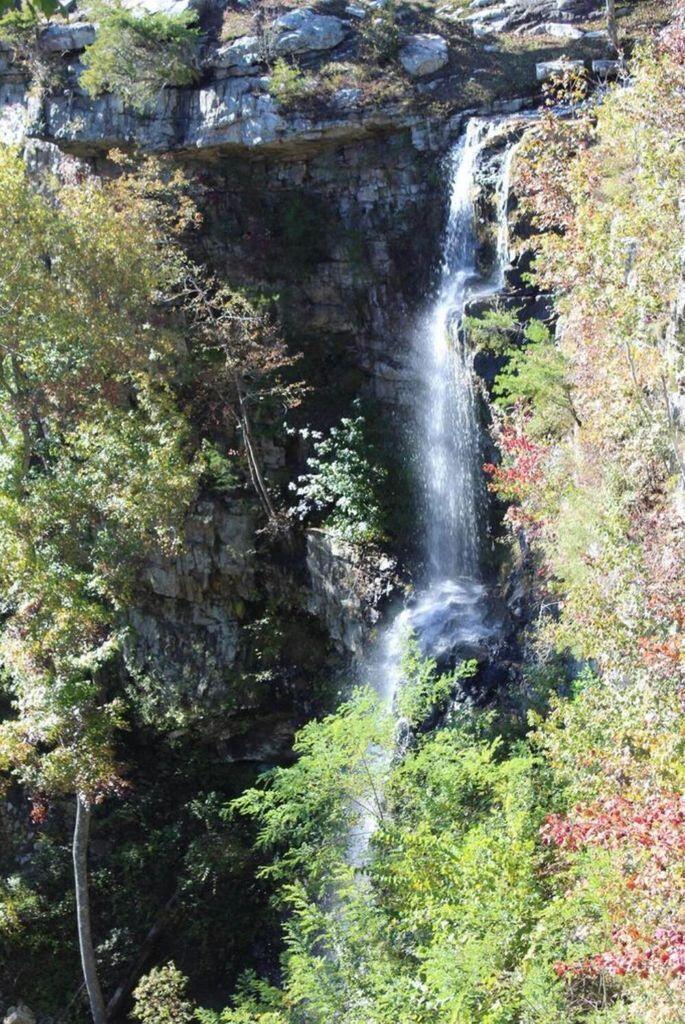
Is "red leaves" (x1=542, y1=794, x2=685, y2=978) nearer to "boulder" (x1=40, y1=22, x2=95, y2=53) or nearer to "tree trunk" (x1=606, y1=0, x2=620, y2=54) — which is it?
"tree trunk" (x1=606, y1=0, x2=620, y2=54)

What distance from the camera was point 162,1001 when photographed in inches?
442

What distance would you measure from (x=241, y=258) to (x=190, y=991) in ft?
40.1

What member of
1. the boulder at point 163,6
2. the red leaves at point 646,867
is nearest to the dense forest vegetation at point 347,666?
the red leaves at point 646,867

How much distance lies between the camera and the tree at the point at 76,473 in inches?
433

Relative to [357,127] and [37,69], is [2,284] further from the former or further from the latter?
[37,69]

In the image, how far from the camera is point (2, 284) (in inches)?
475

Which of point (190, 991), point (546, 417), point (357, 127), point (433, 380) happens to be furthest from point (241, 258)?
point (190, 991)

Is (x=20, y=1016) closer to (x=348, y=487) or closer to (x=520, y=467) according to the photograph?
(x=348, y=487)

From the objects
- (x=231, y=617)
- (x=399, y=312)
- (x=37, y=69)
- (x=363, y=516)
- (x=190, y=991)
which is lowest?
(x=190, y=991)

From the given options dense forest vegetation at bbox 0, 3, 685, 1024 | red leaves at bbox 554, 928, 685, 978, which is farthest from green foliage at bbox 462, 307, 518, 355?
red leaves at bbox 554, 928, 685, 978

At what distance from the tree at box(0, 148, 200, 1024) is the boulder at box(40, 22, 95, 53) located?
6.91m

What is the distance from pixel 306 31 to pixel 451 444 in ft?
29.4

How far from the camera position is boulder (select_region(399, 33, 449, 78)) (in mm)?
18516

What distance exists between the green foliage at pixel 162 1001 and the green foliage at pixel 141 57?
14.4 metres
